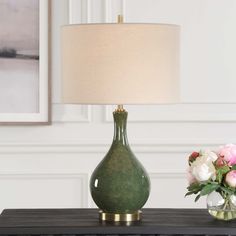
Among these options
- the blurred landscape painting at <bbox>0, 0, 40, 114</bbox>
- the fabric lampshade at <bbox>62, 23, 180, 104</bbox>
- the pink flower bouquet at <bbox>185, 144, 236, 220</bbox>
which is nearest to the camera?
the fabric lampshade at <bbox>62, 23, 180, 104</bbox>

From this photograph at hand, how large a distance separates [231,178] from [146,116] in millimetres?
1402

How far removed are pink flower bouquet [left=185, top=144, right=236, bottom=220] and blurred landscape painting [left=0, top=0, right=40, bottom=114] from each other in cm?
146

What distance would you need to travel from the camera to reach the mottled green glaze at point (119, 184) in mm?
2404

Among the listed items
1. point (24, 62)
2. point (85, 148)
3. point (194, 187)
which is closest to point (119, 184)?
point (194, 187)

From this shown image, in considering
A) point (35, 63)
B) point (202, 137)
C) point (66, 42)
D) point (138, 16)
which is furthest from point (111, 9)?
point (66, 42)

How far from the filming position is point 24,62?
369 cm

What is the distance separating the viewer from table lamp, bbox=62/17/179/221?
2271 mm

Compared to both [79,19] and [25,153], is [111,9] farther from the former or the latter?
[25,153]

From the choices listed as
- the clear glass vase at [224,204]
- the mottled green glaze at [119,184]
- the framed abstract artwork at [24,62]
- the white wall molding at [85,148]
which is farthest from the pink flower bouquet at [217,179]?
the framed abstract artwork at [24,62]

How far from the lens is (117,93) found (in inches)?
89.4

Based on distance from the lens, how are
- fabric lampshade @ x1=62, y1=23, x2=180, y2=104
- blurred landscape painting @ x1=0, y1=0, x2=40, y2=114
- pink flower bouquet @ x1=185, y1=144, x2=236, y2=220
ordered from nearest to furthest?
fabric lampshade @ x1=62, y1=23, x2=180, y2=104 → pink flower bouquet @ x1=185, y1=144, x2=236, y2=220 → blurred landscape painting @ x1=0, y1=0, x2=40, y2=114

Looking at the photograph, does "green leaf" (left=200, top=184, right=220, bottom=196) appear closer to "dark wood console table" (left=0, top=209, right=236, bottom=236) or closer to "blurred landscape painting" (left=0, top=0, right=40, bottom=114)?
"dark wood console table" (left=0, top=209, right=236, bottom=236)

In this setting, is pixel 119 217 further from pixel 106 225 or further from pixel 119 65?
pixel 119 65

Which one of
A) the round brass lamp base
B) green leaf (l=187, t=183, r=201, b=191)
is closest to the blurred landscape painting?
the round brass lamp base
